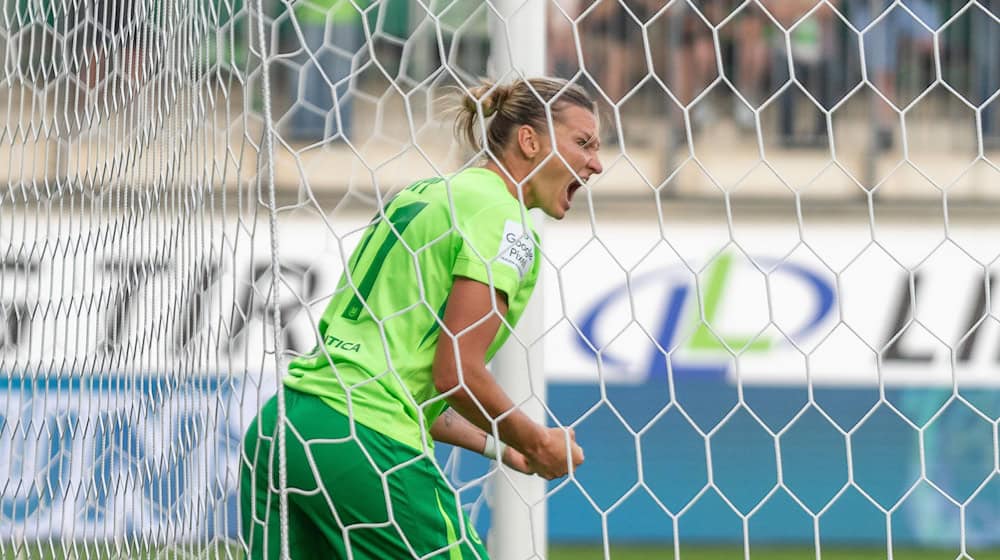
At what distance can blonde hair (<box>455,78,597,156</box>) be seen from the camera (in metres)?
2.18

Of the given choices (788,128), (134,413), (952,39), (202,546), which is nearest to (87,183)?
(134,413)

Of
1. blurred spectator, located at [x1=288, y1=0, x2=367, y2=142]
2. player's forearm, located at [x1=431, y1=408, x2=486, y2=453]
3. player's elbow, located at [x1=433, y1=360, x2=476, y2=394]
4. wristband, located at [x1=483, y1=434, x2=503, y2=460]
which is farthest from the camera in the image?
blurred spectator, located at [x1=288, y1=0, x2=367, y2=142]

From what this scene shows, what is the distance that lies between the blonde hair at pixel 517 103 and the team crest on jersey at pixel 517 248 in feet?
0.51

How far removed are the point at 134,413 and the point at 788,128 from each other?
177 inches

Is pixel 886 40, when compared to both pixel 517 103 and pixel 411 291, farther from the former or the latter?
pixel 411 291

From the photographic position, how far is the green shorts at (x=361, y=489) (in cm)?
203

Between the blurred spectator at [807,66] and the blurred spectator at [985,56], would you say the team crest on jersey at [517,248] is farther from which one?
the blurred spectator at [985,56]

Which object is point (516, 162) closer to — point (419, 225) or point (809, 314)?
point (419, 225)

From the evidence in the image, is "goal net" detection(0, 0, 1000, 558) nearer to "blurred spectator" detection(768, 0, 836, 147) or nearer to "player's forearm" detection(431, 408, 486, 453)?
"blurred spectator" detection(768, 0, 836, 147)

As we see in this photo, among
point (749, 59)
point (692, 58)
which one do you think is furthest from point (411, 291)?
point (749, 59)

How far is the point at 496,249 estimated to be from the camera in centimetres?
205

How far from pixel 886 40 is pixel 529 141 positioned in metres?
4.97

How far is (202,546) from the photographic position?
2.44 metres

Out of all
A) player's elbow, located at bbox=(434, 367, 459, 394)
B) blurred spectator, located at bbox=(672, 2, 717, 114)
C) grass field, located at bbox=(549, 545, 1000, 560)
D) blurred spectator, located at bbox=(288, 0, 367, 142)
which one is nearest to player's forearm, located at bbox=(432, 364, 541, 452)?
player's elbow, located at bbox=(434, 367, 459, 394)
